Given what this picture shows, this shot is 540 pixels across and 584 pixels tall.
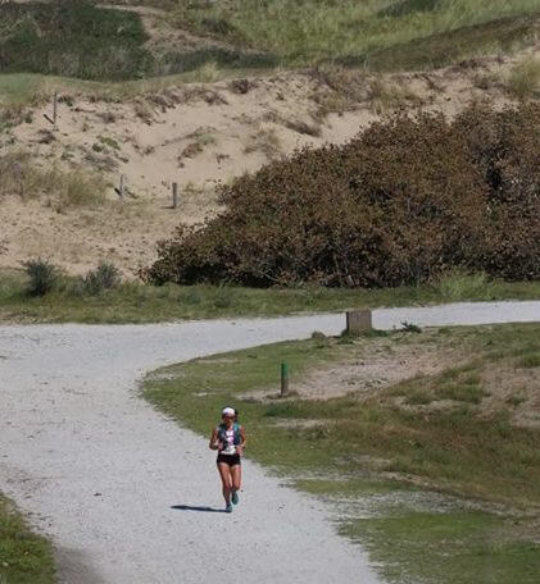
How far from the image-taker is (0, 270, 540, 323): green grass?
33031 mm

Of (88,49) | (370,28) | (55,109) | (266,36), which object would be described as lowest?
(55,109)

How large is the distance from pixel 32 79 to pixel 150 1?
24.0 metres

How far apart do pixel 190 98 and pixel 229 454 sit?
4434 centimetres

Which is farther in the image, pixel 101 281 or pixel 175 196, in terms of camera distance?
pixel 175 196

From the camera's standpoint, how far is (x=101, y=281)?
35375 millimetres

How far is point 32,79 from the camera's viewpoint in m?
58.9

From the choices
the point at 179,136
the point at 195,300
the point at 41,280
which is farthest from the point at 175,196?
the point at 41,280

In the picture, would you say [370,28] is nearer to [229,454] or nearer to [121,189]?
[121,189]

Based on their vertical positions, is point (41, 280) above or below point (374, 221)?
below

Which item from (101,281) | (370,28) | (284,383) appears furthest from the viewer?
(370,28)

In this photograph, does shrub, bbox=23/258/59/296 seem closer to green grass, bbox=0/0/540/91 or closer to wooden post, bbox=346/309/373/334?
wooden post, bbox=346/309/373/334

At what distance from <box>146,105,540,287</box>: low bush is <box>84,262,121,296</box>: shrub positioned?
3404 mm

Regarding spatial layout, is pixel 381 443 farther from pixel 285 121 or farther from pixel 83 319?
pixel 285 121

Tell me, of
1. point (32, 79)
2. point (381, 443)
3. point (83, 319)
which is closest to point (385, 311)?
point (83, 319)
